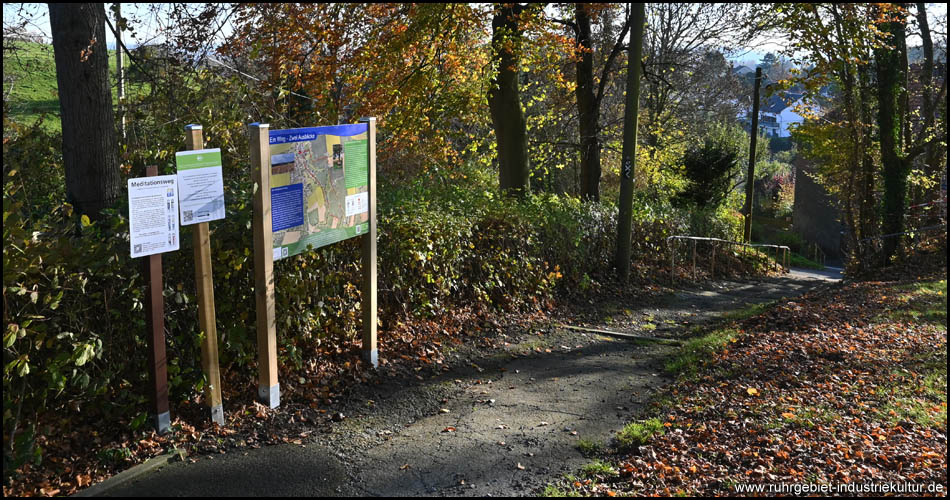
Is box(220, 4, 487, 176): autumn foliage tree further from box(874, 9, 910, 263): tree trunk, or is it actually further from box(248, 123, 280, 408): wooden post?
box(874, 9, 910, 263): tree trunk

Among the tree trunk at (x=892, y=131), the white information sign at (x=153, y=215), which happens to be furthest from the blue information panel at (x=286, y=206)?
the tree trunk at (x=892, y=131)

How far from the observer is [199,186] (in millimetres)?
5035

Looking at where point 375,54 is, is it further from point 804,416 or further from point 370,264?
point 804,416

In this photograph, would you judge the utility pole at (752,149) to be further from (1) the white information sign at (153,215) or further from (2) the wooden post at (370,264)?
(1) the white information sign at (153,215)

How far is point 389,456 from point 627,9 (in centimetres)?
1666

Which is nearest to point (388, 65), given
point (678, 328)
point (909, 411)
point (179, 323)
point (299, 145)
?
point (678, 328)

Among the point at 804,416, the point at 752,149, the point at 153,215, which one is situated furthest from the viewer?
the point at 752,149

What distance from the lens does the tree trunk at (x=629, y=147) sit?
12.7 meters

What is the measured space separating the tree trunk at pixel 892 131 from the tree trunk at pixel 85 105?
1619 centimetres

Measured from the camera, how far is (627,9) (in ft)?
62.2

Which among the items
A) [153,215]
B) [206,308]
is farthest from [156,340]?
[153,215]

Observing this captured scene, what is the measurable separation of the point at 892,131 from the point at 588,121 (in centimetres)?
739

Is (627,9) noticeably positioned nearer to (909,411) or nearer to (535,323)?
(535,323)

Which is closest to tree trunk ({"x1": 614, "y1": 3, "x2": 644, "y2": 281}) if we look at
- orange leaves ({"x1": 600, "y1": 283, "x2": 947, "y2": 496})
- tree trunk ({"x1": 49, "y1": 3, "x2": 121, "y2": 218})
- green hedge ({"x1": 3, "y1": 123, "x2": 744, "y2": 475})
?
green hedge ({"x1": 3, "y1": 123, "x2": 744, "y2": 475})
